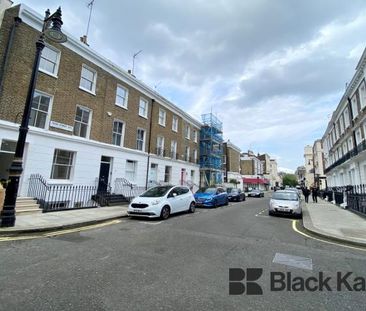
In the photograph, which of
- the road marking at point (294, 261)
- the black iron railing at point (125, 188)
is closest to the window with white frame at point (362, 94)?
the road marking at point (294, 261)

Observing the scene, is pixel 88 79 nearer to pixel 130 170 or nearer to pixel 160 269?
pixel 130 170

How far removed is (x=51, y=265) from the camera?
15.8 ft

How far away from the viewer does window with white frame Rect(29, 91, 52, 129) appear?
12586mm

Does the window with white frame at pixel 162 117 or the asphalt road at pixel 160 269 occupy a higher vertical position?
the window with white frame at pixel 162 117

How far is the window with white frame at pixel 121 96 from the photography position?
18.3 m

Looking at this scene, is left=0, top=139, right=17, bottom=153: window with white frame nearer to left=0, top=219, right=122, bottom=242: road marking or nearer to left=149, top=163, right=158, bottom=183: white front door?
left=0, top=219, right=122, bottom=242: road marking

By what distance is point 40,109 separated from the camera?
12.9 metres

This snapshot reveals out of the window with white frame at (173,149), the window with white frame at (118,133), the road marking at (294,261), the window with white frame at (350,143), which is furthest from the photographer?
the window with white frame at (173,149)

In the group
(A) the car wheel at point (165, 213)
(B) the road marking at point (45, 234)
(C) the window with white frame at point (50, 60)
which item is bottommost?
(B) the road marking at point (45, 234)

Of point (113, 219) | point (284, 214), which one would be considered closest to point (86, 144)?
point (113, 219)

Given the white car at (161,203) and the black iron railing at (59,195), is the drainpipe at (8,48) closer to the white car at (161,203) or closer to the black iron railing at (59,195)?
the black iron railing at (59,195)
